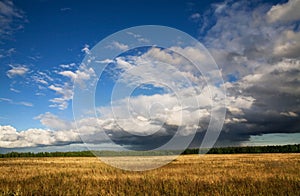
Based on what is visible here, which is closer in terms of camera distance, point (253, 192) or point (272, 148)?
point (253, 192)

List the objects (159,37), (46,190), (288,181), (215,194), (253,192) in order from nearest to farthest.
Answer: (215,194)
(253,192)
(46,190)
(288,181)
(159,37)

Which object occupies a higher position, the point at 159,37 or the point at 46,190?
the point at 159,37

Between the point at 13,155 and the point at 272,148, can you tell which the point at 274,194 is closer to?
the point at 272,148

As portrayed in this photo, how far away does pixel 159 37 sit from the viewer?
19141 millimetres

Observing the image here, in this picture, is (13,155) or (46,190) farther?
(13,155)

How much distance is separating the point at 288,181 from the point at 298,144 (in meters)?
93.1

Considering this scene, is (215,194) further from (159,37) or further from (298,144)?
(298,144)

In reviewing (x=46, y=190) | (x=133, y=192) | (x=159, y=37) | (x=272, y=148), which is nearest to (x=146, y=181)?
(x=133, y=192)

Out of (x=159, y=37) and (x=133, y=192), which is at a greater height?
(x=159, y=37)

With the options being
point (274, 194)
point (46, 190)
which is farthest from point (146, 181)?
point (274, 194)

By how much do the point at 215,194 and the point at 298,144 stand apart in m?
97.1

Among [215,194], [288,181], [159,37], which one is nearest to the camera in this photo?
[215,194]

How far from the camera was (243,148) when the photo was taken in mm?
100562

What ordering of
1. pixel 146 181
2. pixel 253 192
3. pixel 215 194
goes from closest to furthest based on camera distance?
pixel 215 194, pixel 253 192, pixel 146 181
